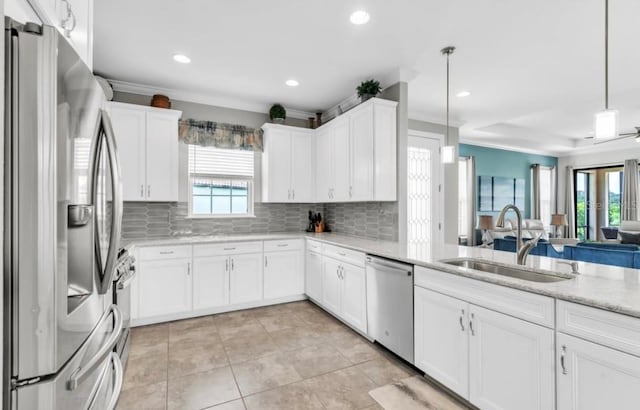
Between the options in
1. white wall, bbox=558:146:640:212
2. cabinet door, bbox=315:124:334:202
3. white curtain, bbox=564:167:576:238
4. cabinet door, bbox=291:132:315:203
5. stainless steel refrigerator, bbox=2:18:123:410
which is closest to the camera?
stainless steel refrigerator, bbox=2:18:123:410

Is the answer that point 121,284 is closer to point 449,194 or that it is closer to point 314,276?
point 314,276

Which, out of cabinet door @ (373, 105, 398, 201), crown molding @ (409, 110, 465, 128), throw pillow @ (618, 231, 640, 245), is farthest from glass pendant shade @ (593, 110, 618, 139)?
throw pillow @ (618, 231, 640, 245)

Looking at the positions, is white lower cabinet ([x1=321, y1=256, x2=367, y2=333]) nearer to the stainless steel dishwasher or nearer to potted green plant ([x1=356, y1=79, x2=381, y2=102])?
the stainless steel dishwasher

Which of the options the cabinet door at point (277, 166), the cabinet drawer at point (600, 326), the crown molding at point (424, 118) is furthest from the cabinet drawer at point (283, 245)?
the cabinet drawer at point (600, 326)

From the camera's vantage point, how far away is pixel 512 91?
13.6 feet

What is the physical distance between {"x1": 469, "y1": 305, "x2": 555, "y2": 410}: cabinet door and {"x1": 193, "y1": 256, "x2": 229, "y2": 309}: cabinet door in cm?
277

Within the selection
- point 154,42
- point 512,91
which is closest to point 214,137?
point 154,42

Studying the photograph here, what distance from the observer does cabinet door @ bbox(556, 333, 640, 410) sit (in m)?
1.25

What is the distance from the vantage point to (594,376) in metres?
1.35

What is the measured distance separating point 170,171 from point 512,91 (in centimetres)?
459

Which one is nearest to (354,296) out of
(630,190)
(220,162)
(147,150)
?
(220,162)

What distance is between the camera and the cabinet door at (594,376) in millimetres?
1252

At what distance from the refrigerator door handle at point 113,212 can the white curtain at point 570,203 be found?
9973 millimetres

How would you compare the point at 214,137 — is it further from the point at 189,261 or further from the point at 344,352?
the point at 344,352
